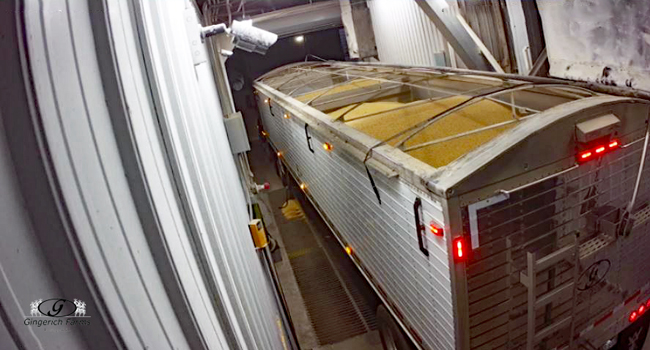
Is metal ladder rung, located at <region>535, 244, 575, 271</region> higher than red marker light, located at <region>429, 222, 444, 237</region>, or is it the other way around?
red marker light, located at <region>429, 222, 444, 237</region>

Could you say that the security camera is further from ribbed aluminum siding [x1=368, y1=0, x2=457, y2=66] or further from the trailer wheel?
ribbed aluminum siding [x1=368, y1=0, x2=457, y2=66]

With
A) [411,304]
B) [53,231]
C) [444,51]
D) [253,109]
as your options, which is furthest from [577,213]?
[253,109]

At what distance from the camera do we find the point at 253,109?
55.7 feet

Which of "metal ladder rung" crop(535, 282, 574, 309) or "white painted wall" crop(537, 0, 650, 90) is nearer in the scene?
"metal ladder rung" crop(535, 282, 574, 309)

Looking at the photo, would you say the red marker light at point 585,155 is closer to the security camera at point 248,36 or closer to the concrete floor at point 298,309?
the concrete floor at point 298,309

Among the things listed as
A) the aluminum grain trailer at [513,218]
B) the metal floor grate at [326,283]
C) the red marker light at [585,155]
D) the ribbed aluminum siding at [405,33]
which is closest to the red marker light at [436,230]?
the aluminum grain trailer at [513,218]

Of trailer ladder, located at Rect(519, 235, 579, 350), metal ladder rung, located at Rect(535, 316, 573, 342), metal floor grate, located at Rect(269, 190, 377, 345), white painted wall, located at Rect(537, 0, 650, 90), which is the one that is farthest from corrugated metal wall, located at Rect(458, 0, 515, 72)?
metal ladder rung, located at Rect(535, 316, 573, 342)

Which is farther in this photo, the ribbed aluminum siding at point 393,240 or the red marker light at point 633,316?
the red marker light at point 633,316

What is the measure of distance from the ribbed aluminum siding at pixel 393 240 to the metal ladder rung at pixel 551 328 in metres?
0.65

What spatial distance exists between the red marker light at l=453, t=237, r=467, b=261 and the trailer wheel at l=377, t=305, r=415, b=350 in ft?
5.90

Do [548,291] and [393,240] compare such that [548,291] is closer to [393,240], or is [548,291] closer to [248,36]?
[393,240]

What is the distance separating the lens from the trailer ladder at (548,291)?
8.92ft

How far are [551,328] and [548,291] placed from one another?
0.33m

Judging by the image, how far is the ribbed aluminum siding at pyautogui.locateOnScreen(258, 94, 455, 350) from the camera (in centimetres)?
286
